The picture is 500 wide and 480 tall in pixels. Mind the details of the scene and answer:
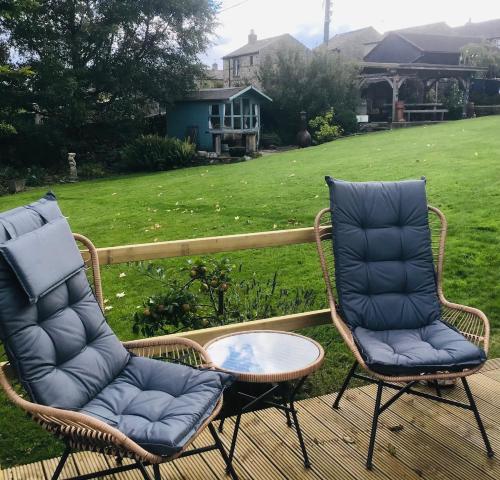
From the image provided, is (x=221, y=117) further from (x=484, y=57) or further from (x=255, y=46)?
(x=255, y=46)

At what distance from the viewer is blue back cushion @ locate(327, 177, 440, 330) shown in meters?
3.13

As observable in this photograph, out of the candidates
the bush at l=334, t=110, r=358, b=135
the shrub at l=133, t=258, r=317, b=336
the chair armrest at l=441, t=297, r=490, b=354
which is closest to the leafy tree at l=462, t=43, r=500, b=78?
the bush at l=334, t=110, r=358, b=135

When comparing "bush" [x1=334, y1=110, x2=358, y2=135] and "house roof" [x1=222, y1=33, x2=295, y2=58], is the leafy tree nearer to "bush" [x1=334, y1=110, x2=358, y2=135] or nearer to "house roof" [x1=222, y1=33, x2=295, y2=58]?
"bush" [x1=334, y1=110, x2=358, y2=135]

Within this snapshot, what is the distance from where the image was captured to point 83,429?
1954 mm

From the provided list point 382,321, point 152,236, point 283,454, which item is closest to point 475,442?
point 382,321

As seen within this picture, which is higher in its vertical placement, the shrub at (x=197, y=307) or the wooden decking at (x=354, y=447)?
the shrub at (x=197, y=307)

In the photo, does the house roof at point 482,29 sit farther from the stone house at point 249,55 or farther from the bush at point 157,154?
the bush at point 157,154

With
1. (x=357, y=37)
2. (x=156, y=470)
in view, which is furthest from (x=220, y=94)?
(x=357, y=37)

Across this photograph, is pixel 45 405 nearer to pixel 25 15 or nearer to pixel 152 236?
pixel 152 236

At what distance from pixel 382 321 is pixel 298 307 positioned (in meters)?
1.48

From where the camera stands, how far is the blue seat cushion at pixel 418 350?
100 inches

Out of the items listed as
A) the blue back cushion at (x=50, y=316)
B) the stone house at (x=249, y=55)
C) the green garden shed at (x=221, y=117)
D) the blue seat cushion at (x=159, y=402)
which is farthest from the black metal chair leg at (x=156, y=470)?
the stone house at (x=249, y=55)

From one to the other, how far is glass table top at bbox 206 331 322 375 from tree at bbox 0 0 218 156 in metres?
17.4

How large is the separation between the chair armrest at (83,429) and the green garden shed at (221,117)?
60.2 ft
